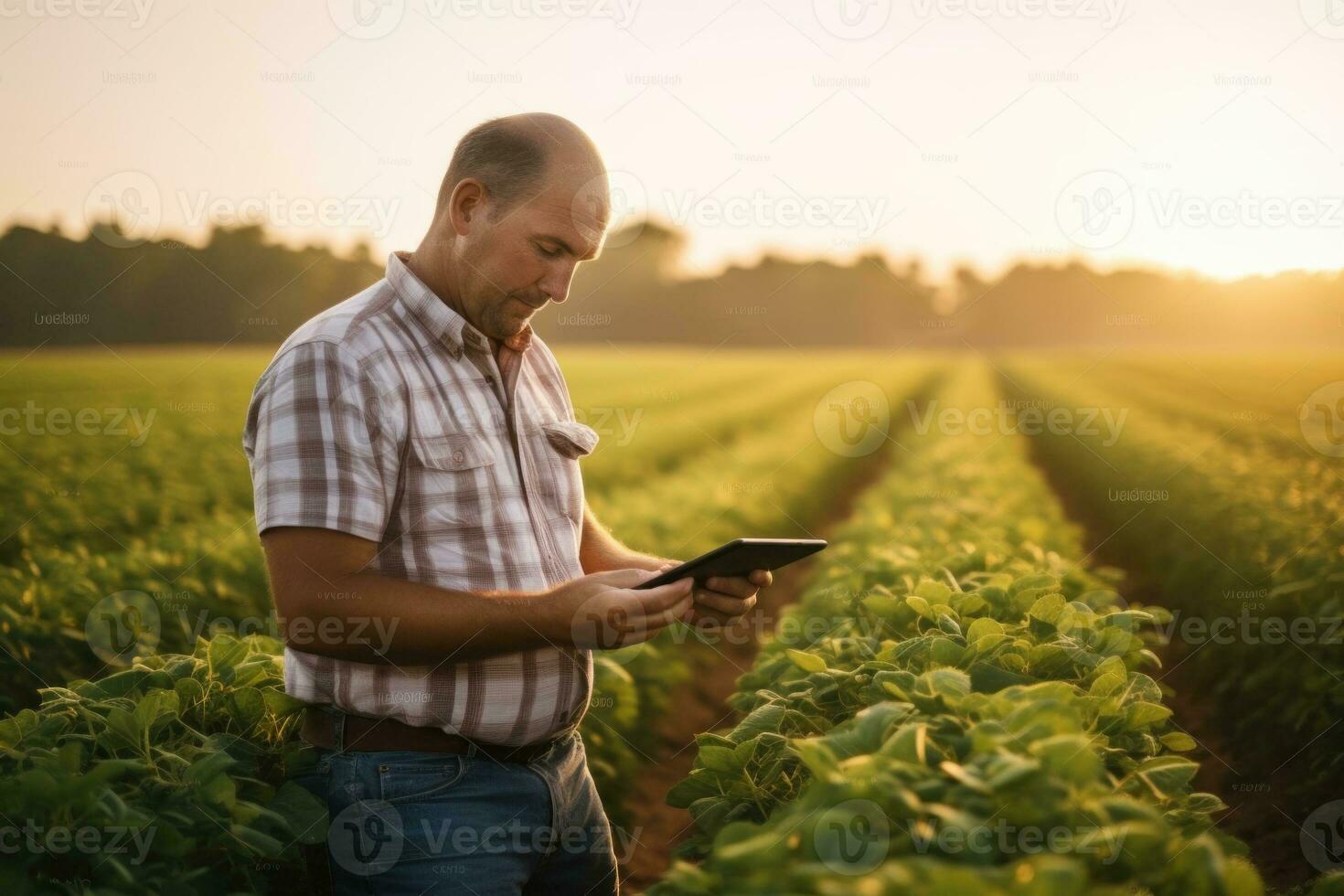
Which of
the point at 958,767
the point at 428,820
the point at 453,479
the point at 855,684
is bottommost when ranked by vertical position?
the point at 428,820

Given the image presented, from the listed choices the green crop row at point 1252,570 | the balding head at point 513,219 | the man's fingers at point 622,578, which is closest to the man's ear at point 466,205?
the balding head at point 513,219

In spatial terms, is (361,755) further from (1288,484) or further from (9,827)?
(1288,484)

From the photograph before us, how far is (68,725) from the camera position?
79.4 inches

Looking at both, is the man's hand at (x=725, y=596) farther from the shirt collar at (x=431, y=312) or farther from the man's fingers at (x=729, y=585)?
the shirt collar at (x=431, y=312)

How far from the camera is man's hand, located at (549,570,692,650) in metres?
1.82

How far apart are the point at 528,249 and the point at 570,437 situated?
1.51 feet

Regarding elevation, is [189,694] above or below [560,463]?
below

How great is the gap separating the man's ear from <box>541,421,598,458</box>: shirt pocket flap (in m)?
0.48

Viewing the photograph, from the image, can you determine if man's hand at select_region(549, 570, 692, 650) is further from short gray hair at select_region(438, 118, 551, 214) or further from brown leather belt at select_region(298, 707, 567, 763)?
short gray hair at select_region(438, 118, 551, 214)

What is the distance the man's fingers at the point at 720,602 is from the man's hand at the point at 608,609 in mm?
163

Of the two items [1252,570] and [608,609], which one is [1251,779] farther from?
[608,609]

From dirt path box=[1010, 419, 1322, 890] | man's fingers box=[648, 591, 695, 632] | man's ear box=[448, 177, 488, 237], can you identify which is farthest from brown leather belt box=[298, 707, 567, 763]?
dirt path box=[1010, 419, 1322, 890]

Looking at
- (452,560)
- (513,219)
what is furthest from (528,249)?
(452,560)

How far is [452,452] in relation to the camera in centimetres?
188
